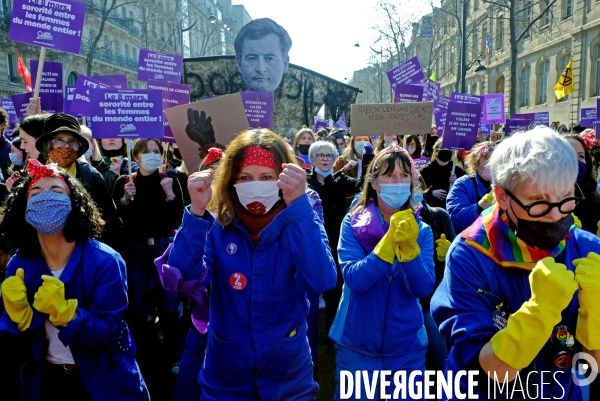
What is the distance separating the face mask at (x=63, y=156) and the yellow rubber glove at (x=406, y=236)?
2.43 meters

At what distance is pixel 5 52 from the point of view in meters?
28.9

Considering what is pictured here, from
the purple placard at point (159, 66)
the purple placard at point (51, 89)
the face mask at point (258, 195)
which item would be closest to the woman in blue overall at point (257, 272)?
the face mask at point (258, 195)

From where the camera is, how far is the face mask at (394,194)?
2957mm

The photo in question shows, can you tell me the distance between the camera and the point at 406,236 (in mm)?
2357

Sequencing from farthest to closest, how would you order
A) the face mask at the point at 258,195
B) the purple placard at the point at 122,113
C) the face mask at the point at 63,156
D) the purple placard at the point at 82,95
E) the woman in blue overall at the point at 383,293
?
the purple placard at the point at 82,95, the purple placard at the point at 122,113, the face mask at the point at 63,156, the woman in blue overall at the point at 383,293, the face mask at the point at 258,195

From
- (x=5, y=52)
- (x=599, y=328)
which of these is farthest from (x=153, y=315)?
(x=5, y=52)

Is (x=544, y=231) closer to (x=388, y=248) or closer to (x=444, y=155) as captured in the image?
(x=388, y=248)

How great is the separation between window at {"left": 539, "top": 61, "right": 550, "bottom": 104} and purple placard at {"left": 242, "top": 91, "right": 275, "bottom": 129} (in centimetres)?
2884

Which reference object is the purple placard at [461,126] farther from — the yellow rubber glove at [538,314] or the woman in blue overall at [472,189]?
the yellow rubber glove at [538,314]

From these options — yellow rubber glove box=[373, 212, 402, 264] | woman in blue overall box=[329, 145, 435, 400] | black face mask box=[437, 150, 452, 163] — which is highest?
black face mask box=[437, 150, 452, 163]

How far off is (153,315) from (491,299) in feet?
10.8

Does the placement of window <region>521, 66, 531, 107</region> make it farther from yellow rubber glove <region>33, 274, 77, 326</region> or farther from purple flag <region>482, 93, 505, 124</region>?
yellow rubber glove <region>33, 274, 77, 326</region>

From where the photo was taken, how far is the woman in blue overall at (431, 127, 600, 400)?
1.41 m

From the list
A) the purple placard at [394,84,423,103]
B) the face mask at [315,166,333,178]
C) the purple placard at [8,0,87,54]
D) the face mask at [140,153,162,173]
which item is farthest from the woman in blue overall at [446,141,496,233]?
the purple placard at [8,0,87,54]
